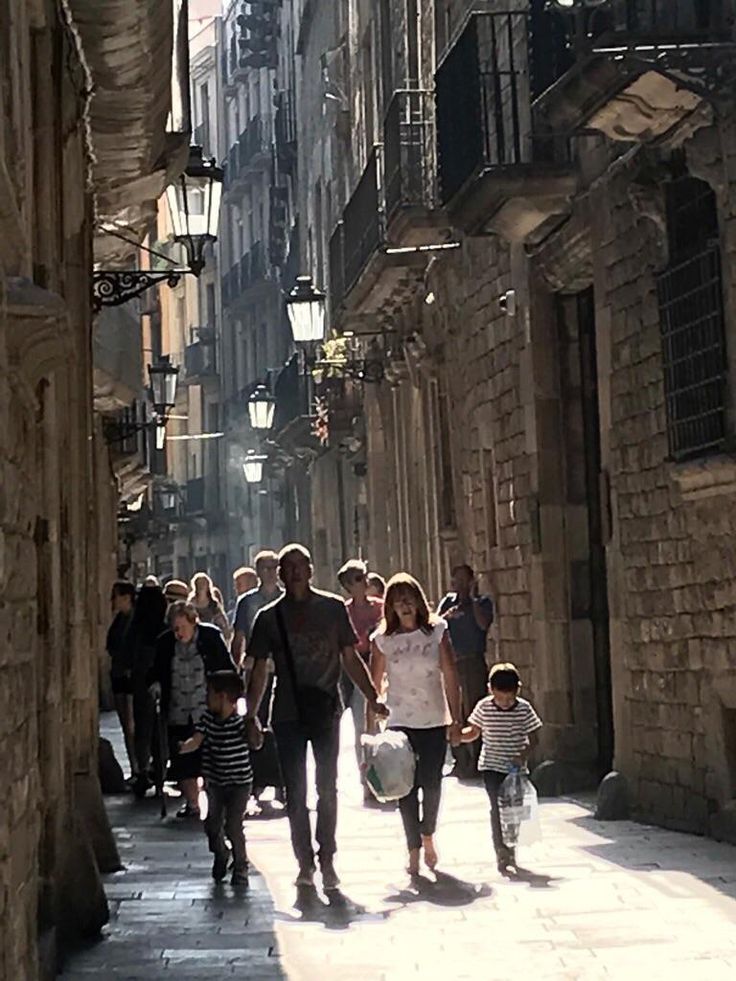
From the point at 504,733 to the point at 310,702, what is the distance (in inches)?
45.2

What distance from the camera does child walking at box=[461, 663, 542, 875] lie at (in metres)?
10.9

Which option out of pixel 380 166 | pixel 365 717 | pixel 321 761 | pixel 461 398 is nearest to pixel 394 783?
pixel 321 761

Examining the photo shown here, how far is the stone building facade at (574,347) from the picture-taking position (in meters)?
11.8

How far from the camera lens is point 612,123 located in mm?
12102

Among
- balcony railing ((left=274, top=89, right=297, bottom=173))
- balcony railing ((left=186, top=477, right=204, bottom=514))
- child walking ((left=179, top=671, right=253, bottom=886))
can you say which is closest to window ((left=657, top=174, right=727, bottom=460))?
child walking ((left=179, top=671, right=253, bottom=886))

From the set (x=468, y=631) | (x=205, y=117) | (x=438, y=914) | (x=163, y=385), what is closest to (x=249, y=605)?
(x=468, y=631)

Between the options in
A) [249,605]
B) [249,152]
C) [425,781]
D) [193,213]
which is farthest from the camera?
[249,152]

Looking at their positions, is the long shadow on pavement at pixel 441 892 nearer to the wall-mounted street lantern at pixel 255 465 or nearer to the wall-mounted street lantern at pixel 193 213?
the wall-mounted street lantern at pixel 193 213

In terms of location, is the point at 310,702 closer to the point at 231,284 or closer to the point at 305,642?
the point at 305,642

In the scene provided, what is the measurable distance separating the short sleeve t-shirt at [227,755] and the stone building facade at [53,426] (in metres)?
0.58

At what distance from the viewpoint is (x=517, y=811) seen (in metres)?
10.8

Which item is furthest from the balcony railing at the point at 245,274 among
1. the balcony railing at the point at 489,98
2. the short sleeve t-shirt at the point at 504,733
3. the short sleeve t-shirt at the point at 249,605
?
the short sleeve t-shirt at the point at 504,733

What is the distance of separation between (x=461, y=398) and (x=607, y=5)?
7626 mm

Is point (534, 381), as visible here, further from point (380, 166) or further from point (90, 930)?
point (90, 930)
